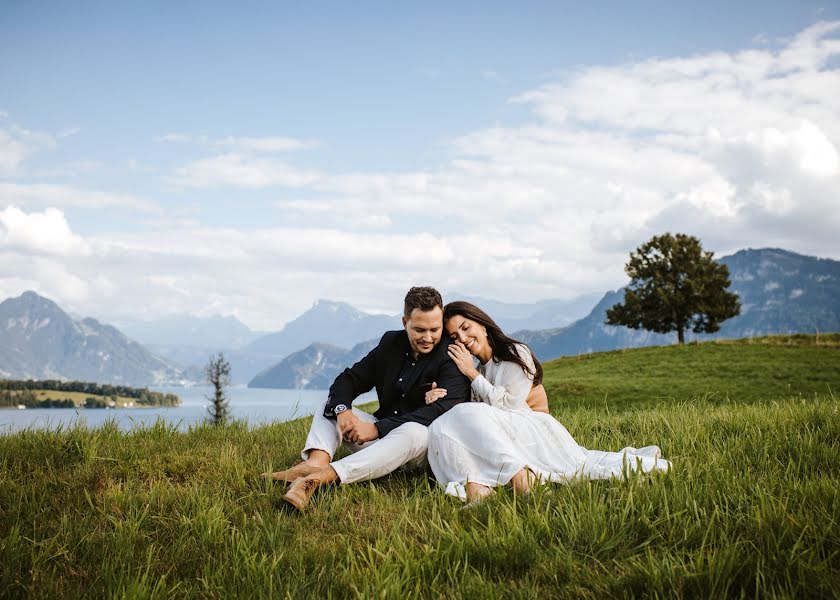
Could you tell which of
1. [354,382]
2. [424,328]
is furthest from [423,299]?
[354,382]

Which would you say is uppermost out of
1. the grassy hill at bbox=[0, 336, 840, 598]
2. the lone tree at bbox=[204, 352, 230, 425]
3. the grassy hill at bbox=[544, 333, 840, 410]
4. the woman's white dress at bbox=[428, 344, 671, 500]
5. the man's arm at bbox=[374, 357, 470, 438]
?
the man's arm at bbox=[374, 357, 470, 438]

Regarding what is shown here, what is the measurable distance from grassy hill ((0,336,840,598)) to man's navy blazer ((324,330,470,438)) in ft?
2.42

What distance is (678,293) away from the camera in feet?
181

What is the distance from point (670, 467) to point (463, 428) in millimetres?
1750

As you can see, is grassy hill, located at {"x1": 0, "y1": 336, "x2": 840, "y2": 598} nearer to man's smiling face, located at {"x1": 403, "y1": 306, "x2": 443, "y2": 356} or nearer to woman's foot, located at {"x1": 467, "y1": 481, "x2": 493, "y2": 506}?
woman's foot, located at {"x1": 467, "y1": 481, "x2": 493, "y2": 506}

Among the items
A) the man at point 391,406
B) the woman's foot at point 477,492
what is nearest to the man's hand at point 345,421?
the man at point 391,406

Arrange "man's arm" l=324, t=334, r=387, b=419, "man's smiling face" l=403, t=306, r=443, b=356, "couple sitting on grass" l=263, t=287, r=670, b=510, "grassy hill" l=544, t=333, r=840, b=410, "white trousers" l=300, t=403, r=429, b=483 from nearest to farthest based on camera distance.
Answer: "couple sitting on grass" l=263, t=287, r=670, b=510, "white trousers" l=300, t=403, r=429, b=483, "man's smiling face" l=403, t=306, r=443, b=356, "man's arm" l=324, t=334, r=387, b=419, "grassy hill" l=544, t=333, r=840, b=410

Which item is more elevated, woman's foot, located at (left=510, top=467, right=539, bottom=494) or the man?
the man

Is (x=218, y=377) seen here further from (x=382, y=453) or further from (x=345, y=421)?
(x=382, y=453)

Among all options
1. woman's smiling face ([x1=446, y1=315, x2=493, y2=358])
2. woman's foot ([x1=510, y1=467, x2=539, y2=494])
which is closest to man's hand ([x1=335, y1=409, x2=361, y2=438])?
woman's smiling face ([x1=446, y1=315, x2=493, y2=358])

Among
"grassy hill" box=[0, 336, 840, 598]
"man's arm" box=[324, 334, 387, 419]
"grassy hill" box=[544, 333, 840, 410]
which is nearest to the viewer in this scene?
"grassy hill" box=[0, 336, 840, 598]

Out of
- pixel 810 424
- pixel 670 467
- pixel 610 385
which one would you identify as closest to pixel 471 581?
pixel 670 467

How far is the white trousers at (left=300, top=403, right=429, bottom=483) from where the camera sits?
223 inches

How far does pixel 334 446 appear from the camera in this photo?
630 cm
